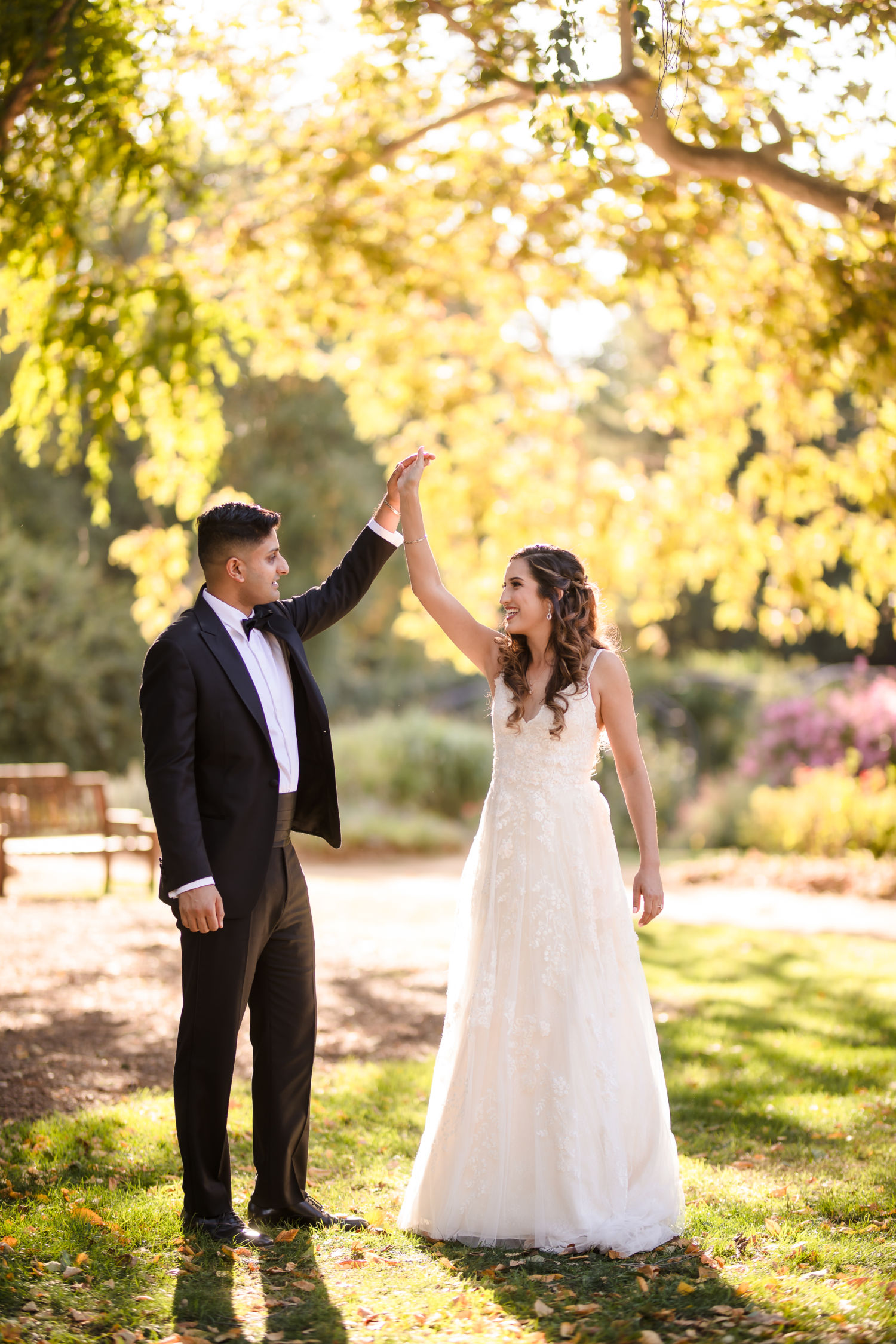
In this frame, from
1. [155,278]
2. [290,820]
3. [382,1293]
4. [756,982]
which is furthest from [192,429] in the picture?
[382,1293]

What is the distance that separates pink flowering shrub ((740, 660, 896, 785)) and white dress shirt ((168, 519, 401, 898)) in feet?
37.2

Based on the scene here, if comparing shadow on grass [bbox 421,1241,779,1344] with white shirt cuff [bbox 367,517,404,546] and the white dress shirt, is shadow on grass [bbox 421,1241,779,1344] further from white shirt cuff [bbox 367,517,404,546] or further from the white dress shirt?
white shirt cuff [bbox 367,517,404,546]

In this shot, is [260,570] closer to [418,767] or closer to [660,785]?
[418,767]

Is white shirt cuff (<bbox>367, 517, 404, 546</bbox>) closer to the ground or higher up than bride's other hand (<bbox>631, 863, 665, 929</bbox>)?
higher up

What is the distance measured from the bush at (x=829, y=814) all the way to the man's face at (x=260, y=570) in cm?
971

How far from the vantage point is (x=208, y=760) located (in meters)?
3.59

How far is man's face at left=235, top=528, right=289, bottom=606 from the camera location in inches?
147

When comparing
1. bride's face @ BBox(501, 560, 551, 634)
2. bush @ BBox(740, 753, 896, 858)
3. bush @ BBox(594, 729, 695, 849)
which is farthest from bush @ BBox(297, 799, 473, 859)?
bride's face @ BBox(501, 560, 551, 634)

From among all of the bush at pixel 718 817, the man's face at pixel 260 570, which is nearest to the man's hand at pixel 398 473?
the man's face at pixel 260 570

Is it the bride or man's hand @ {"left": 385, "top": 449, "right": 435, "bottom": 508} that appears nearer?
the bride

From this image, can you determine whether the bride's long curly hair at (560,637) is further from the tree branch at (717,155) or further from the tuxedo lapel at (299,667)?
the tree branch at (717,155)

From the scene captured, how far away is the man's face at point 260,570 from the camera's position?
3727 mm

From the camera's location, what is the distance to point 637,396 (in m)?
11.3

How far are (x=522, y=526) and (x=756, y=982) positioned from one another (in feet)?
17.3
